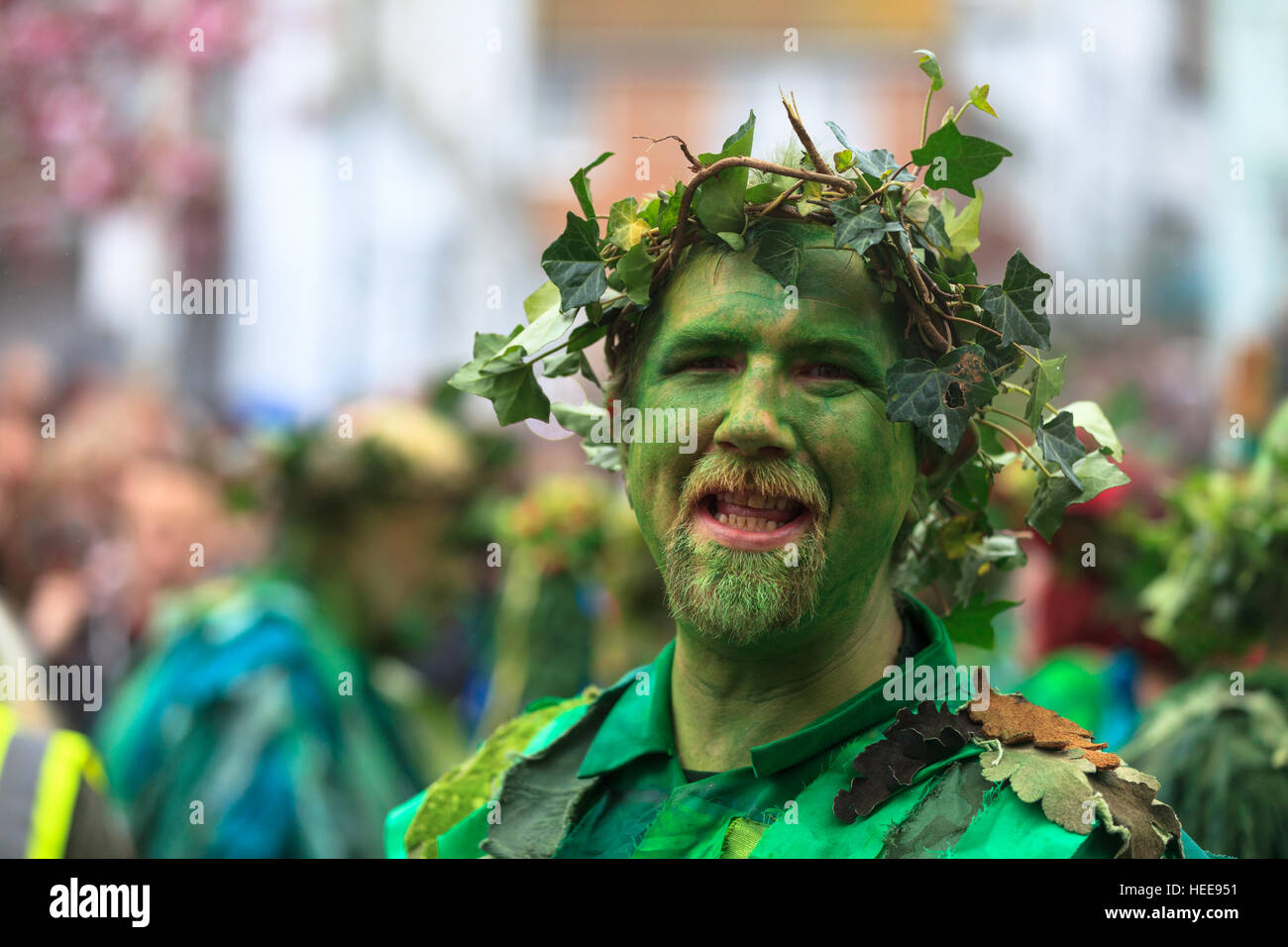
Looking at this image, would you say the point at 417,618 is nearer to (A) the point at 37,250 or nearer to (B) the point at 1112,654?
(B) the point at 1112,654

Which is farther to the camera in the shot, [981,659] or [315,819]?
[981,659]

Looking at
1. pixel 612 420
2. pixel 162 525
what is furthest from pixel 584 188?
pixel 162 525

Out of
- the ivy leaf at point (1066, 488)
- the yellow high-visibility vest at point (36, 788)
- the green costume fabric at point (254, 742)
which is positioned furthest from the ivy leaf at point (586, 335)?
the green costume fabric at point (254, 742)

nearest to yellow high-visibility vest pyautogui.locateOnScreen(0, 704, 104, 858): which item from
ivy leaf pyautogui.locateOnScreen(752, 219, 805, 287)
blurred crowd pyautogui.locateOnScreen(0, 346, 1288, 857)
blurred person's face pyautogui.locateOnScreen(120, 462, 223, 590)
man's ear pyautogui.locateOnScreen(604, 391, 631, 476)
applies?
blurred crowd pyautogui.locateOnScreen(0, 346, 1288, 857)

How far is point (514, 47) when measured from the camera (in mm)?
24094

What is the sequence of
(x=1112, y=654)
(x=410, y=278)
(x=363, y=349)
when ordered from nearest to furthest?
(x=1112, y=654) < (x=363, y=349) < (x=410, y=278)

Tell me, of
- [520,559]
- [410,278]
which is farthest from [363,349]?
[520,559]

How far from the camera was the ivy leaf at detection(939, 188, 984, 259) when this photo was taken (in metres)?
2.43

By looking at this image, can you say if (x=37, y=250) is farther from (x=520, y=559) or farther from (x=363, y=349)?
(x=363, y=349)

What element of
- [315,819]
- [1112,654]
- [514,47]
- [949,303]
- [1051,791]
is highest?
[514,47]

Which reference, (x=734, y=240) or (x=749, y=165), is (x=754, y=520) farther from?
(x=749, y=165)

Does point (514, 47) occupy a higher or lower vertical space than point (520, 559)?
higher

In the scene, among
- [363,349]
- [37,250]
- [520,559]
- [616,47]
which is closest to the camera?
[520,559]

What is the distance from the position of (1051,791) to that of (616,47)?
28998 mm
